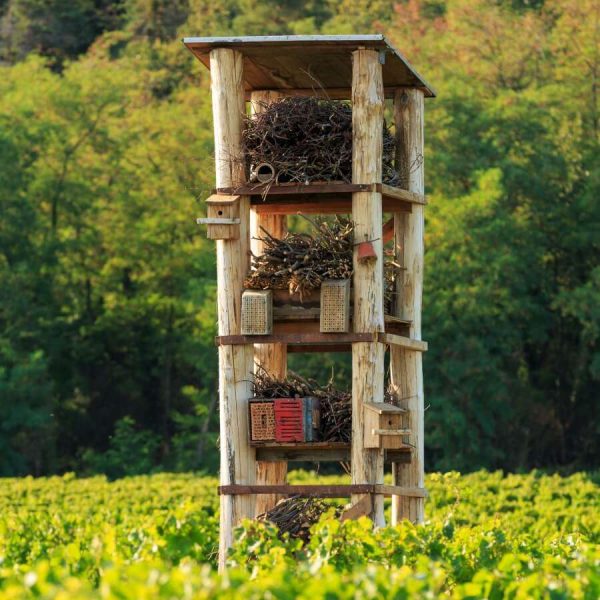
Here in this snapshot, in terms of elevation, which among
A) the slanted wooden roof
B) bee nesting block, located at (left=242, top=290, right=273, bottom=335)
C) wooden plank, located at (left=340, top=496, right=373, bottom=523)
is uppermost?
the slanted wooden roof

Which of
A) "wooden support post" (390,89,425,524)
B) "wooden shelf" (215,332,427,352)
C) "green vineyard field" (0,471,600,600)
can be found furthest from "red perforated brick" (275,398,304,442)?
"wooden support post" (390,89,425,524)

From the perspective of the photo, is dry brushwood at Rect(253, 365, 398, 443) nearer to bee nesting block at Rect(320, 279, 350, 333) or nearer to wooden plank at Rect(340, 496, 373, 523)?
wooden plank at Rect(340, 496, 373, 523)

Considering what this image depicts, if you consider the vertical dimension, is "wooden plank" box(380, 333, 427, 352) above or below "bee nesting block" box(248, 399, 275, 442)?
above

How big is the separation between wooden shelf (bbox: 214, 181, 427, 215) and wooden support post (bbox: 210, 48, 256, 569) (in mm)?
209

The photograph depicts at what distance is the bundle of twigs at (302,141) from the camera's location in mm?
13625

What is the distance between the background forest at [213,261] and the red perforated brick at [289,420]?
33630 millimetres

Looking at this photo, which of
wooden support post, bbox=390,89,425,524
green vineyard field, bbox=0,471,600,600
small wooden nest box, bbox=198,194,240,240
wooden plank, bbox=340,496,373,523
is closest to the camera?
green vineyard field, bbox=0,471,600,600

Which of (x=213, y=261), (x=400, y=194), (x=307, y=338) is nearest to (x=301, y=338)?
(x=307, y=338)

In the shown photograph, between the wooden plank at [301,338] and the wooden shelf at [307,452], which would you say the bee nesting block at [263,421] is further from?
the wooden plank at [301,338]

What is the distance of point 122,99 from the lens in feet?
201

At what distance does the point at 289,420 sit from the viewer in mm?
13312

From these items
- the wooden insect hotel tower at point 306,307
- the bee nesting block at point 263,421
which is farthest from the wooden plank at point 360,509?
the bee nesting block at point 263,421

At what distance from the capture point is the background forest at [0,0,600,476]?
160ft

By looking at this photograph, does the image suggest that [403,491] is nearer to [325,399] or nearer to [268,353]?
[325,399]
